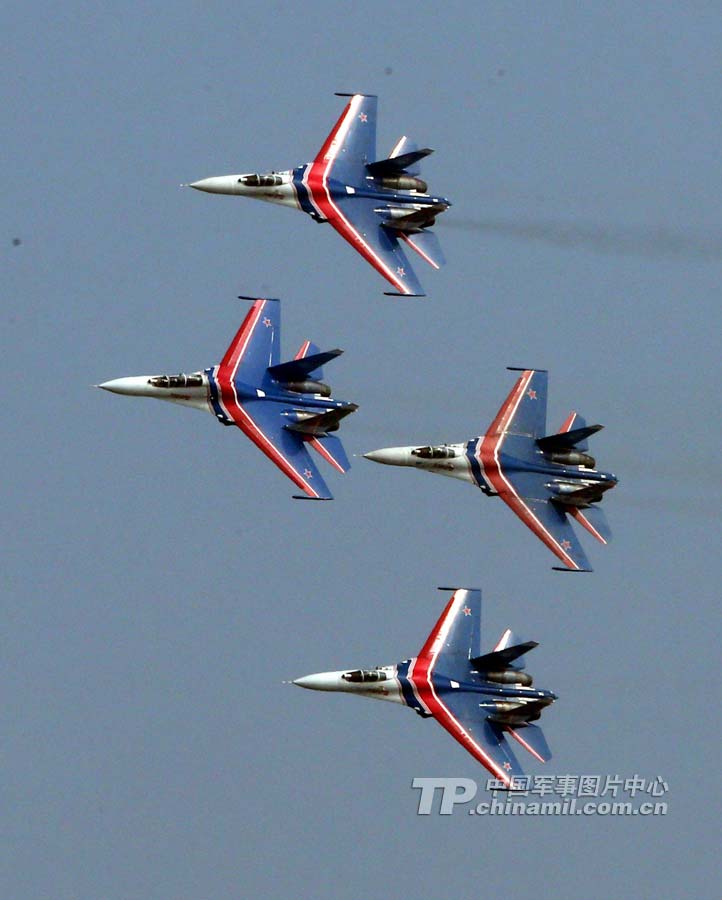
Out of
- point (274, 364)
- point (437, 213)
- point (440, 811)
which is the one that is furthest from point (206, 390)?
point (440, 811)

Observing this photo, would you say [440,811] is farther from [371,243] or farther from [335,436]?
[371,243]

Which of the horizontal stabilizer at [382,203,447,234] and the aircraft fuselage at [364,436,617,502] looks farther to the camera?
the horizontal stabilizer at [382,203,447,234]

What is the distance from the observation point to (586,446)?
104312mm

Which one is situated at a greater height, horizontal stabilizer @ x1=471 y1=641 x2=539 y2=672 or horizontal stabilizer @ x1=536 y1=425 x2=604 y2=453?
horizontal stabilizer @ x1=536 y1=425 x2=604 y2=453

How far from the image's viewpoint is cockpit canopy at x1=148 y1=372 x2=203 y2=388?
105938mm

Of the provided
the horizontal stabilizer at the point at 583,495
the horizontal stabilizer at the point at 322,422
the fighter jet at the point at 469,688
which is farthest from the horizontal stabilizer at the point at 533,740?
the horizontal stabilizer at the point at 322,422

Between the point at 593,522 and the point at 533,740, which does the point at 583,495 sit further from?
the point at 533,740

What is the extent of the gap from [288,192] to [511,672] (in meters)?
19.7

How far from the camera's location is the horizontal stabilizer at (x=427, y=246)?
106 metres

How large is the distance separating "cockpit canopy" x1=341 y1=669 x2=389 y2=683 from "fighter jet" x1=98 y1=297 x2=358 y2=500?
20.4ft

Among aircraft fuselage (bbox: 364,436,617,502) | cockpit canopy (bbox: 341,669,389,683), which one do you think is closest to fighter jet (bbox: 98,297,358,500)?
aircraft fuselage (bbox: 364,436,617,502)

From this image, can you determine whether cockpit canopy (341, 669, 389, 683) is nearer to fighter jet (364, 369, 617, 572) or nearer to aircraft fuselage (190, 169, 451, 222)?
fighter jet (364, 369, 617, 572)

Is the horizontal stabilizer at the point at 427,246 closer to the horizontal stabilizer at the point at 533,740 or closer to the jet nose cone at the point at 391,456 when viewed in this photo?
the jet nose cone at the point at 391,456

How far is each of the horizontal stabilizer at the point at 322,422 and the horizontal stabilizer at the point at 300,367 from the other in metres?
1.90
